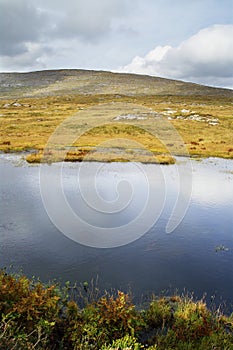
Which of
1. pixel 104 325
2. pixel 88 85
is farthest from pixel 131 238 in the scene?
pixel 88 85

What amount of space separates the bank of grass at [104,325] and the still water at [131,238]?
72.4 inches

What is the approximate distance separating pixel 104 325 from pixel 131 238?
25.5 ft

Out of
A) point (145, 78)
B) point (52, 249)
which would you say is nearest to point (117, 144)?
point (52, 249)

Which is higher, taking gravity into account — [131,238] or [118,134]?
[118,134]

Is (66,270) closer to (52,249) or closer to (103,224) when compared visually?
→ (52,249)

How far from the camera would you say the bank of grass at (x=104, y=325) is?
7883mm

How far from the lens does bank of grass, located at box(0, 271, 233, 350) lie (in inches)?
310

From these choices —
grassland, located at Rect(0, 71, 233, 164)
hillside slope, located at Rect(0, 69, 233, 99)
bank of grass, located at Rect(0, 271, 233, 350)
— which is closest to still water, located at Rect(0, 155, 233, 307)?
bank of grass, located at Rect(0, 271, 233, 350)

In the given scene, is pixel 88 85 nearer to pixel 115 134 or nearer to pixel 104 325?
pixel 115 134

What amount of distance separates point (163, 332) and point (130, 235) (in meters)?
7.30

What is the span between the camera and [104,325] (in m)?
8.44

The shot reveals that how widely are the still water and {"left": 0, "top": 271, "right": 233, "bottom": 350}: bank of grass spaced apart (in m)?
1.84

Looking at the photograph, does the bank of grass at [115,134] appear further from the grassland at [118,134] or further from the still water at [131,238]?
the still water at [131,238]

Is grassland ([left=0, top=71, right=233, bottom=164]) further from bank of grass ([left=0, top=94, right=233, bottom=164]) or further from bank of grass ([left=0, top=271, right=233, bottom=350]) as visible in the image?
bank of grass ([left=0, top=271, right=233, bottom=350])
